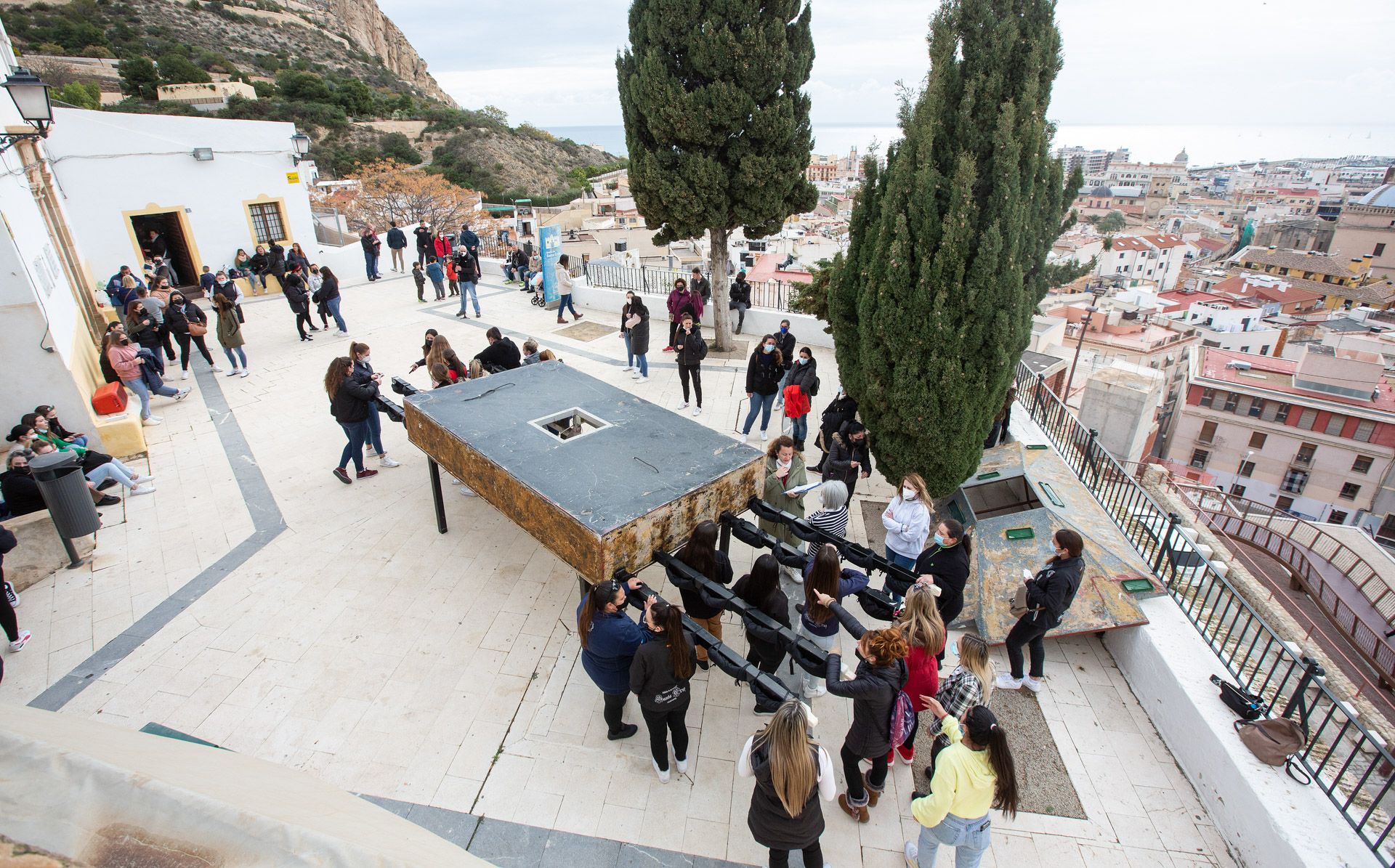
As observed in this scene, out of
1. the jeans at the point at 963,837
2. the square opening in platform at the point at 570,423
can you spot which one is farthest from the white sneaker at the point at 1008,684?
the square opening in platform at the point at 570,423

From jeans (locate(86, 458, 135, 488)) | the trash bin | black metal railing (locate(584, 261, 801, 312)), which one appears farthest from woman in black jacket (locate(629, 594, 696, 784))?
black metal railing (locate(584, 261, 801, 312))

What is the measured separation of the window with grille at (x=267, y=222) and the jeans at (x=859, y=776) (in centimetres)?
2000

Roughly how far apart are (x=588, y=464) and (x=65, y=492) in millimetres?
4975

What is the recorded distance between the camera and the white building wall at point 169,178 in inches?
582

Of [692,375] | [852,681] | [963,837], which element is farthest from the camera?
[692,375]

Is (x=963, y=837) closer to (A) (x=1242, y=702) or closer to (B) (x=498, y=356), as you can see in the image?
(A) (x=1242, y=702)

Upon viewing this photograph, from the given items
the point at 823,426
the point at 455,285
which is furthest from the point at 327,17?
the point at 823,426

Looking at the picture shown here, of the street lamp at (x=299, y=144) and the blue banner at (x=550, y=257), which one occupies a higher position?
the street lamp at (x=299, y=144)

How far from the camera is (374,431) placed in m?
8.08

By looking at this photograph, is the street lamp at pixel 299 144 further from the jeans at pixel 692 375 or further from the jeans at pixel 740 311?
the jeans at pixel 692 375

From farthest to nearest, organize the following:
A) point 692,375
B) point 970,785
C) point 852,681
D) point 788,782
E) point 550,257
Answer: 1. point 550,257
2. point 692,375
3. point 852,681
4. point 970,785
5. point 788,782

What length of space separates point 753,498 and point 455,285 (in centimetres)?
1337

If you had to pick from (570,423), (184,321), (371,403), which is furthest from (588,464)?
(184,321)

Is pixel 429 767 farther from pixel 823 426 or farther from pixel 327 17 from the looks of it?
pixel 327 17
